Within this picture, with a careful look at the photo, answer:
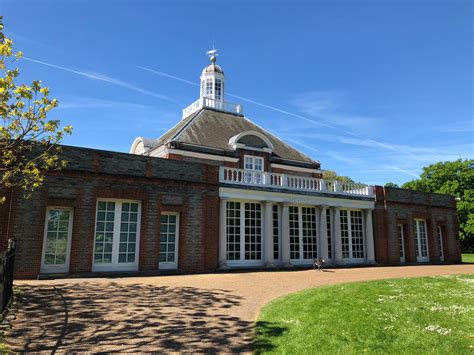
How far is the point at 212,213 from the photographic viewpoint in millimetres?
16078

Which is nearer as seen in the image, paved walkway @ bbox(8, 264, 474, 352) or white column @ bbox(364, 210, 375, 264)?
paved walkway @ bbox(8, 264, 474, 352)

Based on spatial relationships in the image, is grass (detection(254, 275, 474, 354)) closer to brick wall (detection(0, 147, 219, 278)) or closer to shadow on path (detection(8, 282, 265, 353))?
shadow on path (detection(8, 282, 265, 353))

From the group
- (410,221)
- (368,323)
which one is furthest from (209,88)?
(368,323)

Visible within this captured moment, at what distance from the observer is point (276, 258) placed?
58.9 feet

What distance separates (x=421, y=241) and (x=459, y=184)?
27.7 metres

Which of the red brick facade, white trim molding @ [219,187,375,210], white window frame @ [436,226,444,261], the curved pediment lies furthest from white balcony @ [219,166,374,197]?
white window frame @ [436,226,444,261]

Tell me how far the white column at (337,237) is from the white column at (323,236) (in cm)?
67

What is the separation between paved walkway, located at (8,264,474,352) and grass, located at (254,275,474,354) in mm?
532

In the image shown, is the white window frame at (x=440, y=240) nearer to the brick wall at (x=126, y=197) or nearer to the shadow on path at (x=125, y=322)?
the brick wall at (x=126, y=197)

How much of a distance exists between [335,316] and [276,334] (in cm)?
157

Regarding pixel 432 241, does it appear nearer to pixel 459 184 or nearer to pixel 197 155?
pixel 197 155

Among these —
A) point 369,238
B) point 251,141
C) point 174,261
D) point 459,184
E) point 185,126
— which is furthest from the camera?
point 459,184

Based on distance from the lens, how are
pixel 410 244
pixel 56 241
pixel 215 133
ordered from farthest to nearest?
pixel 410 244 → pixel 215 133 → pixel 56 241

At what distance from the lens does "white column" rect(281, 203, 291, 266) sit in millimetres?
17703
